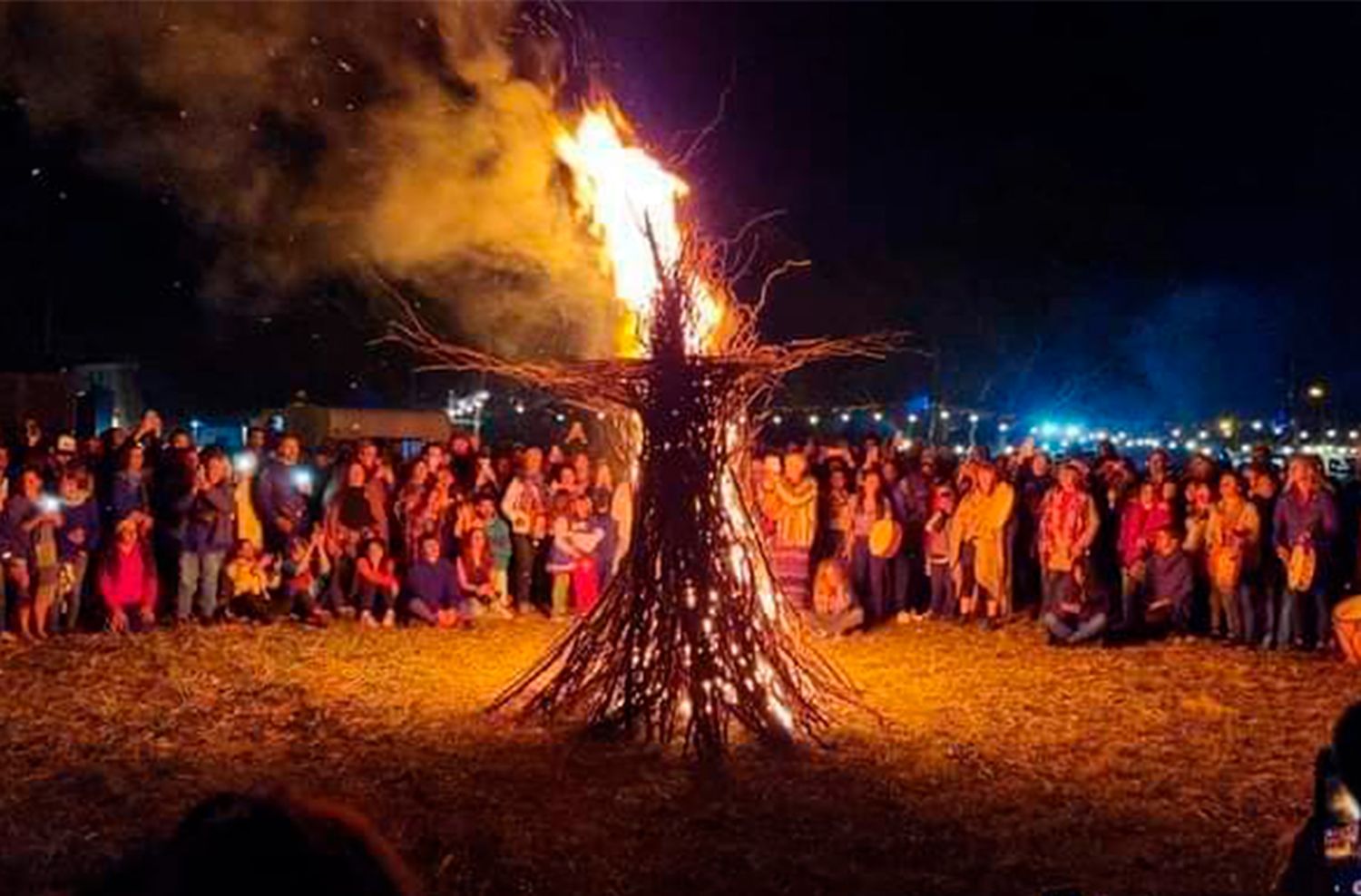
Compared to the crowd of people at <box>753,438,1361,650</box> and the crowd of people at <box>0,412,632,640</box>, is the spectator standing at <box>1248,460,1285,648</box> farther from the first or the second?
the crowd of people at <box>0,412,632,640</box>

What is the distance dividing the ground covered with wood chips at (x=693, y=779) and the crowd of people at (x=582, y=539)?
870mm

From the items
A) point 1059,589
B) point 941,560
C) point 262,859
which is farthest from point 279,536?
point 262,859

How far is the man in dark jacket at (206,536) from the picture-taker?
433 inches

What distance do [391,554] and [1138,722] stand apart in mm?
6344

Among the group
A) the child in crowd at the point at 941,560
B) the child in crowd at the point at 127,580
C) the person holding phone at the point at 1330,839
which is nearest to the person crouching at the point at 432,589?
the child in crowd at the point at 127,580

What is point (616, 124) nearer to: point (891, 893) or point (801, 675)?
point (801, 675)

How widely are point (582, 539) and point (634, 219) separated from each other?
4.83 metres

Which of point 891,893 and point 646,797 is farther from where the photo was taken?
point 646,797

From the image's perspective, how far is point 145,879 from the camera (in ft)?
3.68

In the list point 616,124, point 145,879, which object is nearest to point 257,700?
point 616,124

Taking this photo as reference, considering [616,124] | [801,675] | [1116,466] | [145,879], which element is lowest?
[801,675]

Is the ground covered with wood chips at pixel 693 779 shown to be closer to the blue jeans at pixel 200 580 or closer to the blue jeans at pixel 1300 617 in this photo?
the blue jeans at pixel 1300 617

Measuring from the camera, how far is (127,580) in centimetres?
1060

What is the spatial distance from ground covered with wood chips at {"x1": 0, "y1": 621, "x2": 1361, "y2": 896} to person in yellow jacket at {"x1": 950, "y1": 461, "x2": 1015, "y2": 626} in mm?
1726
